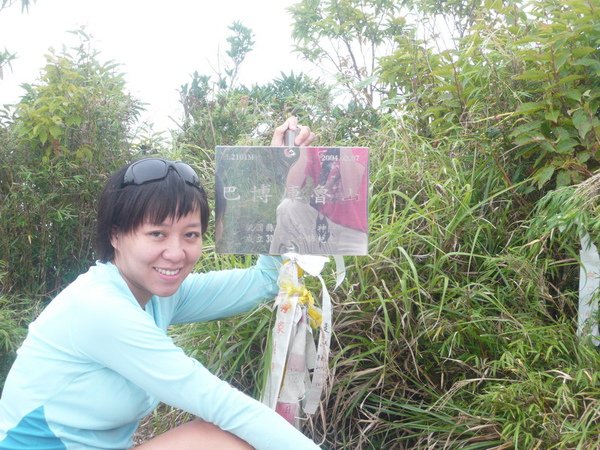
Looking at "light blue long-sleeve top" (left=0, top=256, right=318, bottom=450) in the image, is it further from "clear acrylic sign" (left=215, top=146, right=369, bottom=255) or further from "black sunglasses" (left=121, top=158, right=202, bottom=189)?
"clear acrylic sign" (left=215, top=146, right=369, bottom=255)

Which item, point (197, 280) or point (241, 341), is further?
point (241, 341)

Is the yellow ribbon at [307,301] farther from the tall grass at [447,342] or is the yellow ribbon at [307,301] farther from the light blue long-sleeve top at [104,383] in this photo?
the light blue long-sleeve top at [104,383]

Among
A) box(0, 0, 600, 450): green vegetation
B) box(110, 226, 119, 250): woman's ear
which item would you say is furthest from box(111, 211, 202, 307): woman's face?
box(0, 0, 600, 450): green vegetation

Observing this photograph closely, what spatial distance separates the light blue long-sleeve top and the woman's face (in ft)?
0.19

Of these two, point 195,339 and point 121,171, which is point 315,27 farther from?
point 121,171

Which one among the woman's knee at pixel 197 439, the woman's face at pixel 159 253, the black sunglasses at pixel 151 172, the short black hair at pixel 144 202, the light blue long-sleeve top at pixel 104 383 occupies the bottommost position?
the woman's knee at pixel 197 439

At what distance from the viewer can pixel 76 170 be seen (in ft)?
15.3

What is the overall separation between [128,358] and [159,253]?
0.31 metres

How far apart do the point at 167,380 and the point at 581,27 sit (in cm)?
210

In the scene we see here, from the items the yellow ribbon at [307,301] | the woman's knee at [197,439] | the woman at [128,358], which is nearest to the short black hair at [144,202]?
the woman at [128,358]

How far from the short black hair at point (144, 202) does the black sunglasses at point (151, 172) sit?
0.01m

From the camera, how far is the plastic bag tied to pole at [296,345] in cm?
233

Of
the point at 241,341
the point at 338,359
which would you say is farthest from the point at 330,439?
the point at 241,341

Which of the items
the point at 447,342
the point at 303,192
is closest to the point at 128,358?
the point at 303,192
